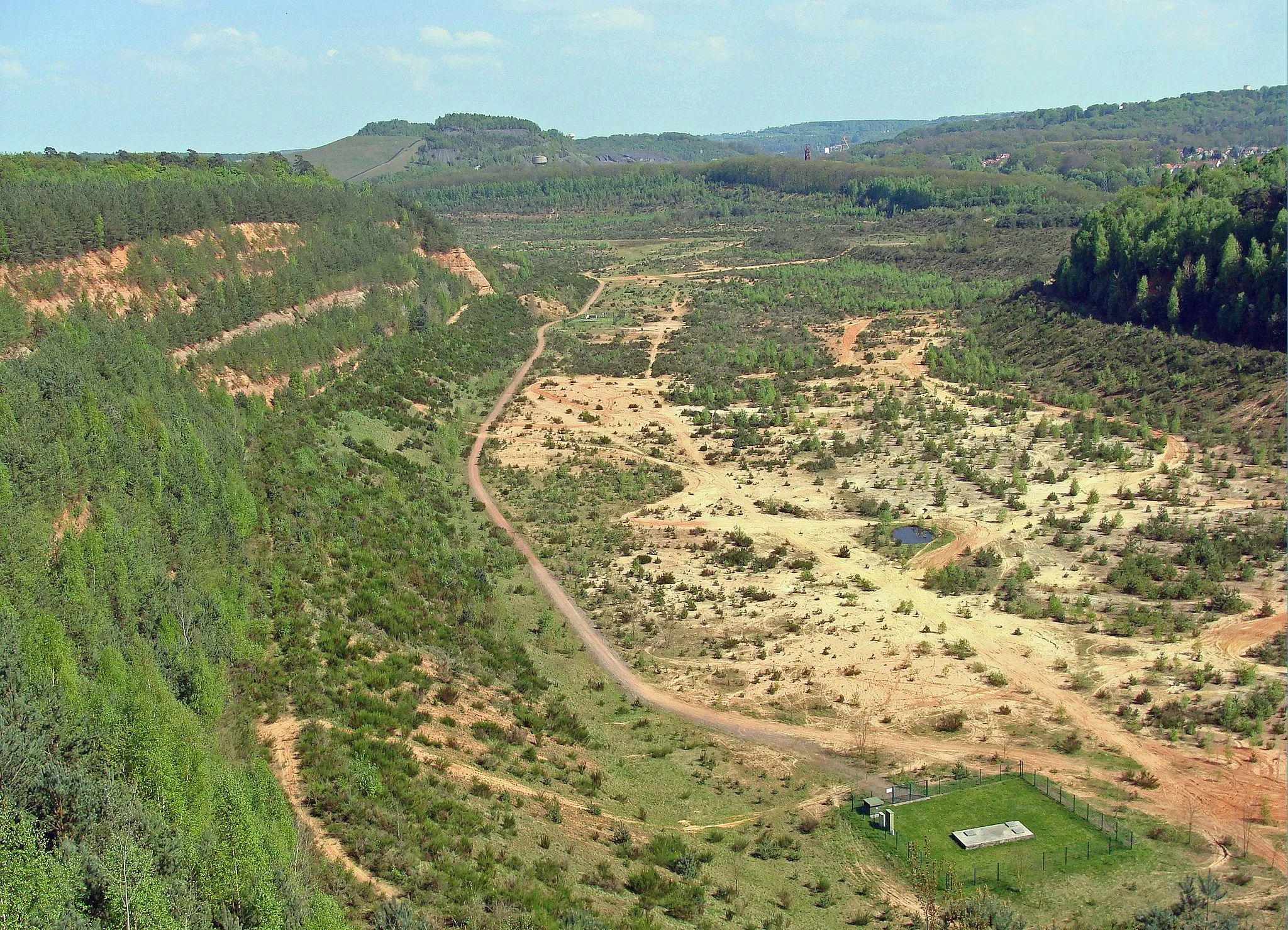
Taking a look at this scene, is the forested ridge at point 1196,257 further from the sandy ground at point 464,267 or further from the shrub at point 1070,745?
the sandy ground at point 464,267

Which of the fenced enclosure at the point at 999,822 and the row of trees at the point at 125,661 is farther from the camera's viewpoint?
the fenced enclosure at the point at 999,822

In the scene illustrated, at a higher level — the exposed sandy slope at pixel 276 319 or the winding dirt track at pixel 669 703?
the exposed sandy slope at pixel 276 319

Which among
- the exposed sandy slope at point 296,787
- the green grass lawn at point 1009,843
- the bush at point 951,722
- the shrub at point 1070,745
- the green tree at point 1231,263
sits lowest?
the green grass lawn at point 1009,843

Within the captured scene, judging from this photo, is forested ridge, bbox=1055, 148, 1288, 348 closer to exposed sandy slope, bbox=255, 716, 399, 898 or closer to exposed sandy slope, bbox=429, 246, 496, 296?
exposed sandy slope, bbox=429, 246, 496, 296

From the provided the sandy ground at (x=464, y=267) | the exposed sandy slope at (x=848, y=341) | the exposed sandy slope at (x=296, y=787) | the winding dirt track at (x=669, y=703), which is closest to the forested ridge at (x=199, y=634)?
the exposed sandy slope at (x=296, y=787)

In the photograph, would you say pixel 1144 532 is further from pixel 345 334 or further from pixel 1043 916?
pixel 345 334

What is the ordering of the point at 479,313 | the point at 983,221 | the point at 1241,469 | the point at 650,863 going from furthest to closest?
the point at 983,221 → the point at 479,313 → the point at 1241,469 → the point at 650,863

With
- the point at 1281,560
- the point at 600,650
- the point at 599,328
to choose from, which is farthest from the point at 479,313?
the point at 1281,560
